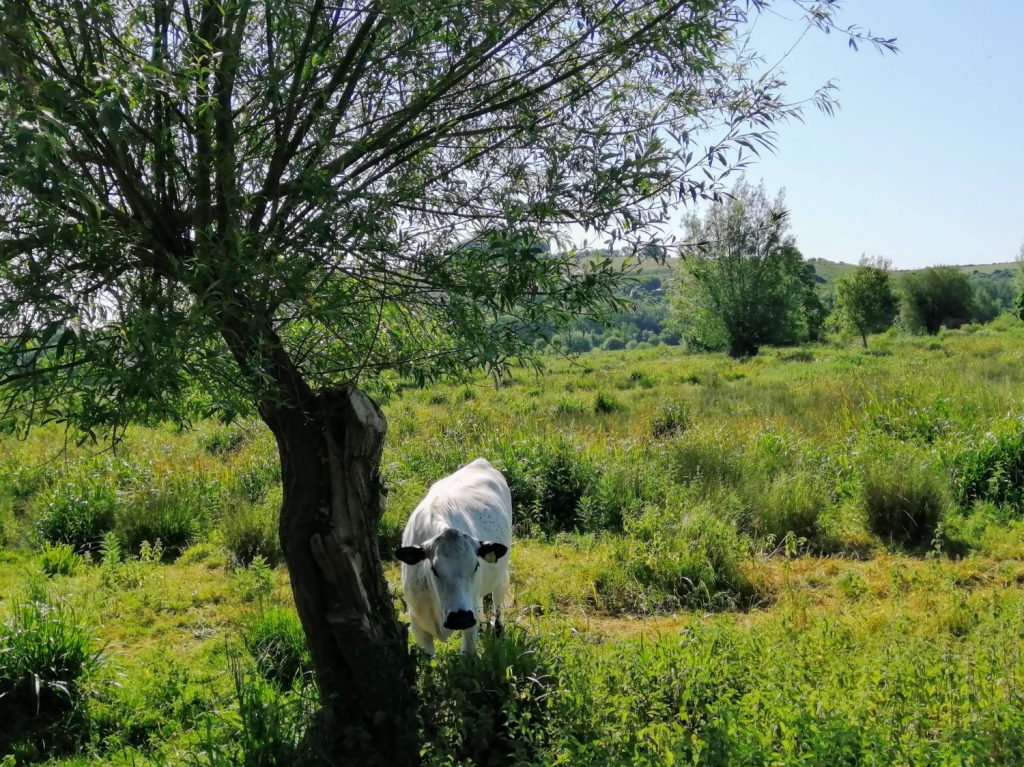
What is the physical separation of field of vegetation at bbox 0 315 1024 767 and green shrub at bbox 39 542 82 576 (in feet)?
0.09

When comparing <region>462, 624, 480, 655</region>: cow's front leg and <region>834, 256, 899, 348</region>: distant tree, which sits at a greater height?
<region>834, 256, 899, 348</region>: distant tree

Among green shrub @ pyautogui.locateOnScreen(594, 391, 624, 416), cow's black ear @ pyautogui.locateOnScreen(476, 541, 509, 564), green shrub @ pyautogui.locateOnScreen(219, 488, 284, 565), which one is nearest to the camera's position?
cow's black ear @ pyautogui.locateOnScreen(476, 541, 509, 564)

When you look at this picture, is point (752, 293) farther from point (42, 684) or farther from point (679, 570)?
point (42, 684)

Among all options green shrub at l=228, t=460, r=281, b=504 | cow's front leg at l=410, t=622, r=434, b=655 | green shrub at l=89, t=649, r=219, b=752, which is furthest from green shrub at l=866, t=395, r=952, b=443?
green shrub at l=89, t=649, r=219, b=752

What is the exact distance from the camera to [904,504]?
998cm

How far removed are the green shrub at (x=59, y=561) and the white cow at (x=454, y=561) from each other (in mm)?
4825

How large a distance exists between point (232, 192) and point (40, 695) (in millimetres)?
4461

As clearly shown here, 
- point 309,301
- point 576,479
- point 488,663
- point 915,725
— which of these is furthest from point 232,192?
point 576,479

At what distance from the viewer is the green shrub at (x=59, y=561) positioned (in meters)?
9.40

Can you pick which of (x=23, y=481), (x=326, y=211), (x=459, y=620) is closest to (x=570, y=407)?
(x=23, y=481)

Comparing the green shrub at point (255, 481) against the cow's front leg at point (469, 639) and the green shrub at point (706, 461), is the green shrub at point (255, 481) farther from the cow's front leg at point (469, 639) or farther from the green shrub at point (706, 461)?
the cow's front leg at point (469, 639)

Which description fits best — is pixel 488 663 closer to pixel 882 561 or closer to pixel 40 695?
pixel 40 695

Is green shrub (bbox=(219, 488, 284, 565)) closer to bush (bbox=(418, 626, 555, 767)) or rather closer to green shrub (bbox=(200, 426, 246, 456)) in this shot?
bush (bbox=(418, 626, 555, 767))

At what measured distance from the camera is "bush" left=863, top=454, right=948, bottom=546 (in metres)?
9.83
